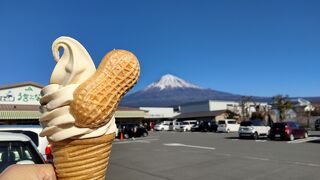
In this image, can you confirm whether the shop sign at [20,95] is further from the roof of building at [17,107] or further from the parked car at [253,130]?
the parked car at [253,130]

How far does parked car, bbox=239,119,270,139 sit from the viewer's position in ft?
105

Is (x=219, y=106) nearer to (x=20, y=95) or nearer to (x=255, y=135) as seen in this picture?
(x=255, y=135)

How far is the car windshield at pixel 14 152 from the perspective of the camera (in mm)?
5102

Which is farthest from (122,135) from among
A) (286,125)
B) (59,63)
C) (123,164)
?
(59,63)

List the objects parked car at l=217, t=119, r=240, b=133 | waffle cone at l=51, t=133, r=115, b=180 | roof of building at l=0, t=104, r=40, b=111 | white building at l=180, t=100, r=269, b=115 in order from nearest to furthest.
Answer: waffle cone at l=51, t=133, r=115, b=180
roof of building at l=0, t=104, r=40, b=111
parked car at l=217, t=119, r=240, b=133
white building at l=180, t=100, r=269, b=115

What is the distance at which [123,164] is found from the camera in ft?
50.5

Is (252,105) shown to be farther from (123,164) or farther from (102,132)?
(102,132)

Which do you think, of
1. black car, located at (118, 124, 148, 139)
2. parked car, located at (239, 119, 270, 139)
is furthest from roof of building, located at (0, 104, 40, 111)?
parked car, located at (239, 119, 270, 139)

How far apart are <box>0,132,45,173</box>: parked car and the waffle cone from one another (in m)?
2.98

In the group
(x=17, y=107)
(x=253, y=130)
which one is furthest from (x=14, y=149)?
(x=17, y=107)

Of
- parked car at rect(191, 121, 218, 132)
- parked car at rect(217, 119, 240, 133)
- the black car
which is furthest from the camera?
parked car at rect(191, 121, 218, 132)

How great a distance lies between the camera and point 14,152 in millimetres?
5184

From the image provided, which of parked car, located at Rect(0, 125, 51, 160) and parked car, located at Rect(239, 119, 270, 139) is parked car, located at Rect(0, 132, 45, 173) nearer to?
parked car, located at Rect(0, 125, 51, 160)

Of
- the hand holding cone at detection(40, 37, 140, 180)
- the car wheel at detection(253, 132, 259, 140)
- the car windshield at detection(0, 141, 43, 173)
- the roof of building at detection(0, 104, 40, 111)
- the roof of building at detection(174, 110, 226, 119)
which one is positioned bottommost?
the car wheel at detection(253, 132, 259, 140)
